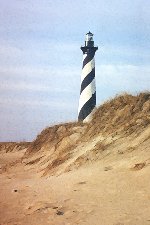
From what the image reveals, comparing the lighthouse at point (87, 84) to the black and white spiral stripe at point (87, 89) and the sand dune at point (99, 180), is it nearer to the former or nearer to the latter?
the black and white spiral stripe at point (87, 89)

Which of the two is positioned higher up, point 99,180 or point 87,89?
point 87,89

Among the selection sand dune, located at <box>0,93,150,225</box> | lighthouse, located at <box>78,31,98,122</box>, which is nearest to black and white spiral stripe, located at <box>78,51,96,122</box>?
lighthouse, located at <box>78,31,98,122</box>

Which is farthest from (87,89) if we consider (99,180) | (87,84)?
(99,180)

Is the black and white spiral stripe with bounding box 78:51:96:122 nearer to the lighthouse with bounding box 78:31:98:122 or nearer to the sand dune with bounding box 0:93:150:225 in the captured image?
the lighthouse with bounding box 78:31:98:122

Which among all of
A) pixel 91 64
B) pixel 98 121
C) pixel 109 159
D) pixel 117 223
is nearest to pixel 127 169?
pixel 109 159

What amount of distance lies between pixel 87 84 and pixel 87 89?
1.35 ft

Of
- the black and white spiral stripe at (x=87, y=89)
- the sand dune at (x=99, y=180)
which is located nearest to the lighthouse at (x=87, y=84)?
the black and white spiral stripe at (x=87, y=89)

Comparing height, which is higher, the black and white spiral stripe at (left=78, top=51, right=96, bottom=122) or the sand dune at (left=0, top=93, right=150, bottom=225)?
the black and white spiral stripe at (left=78, top=51, right=96, bottom=122)

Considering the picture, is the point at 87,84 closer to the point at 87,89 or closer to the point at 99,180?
the point at 87,89

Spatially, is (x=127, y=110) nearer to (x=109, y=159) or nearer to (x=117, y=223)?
(x=109, y=159)

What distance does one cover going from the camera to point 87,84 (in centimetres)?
2761

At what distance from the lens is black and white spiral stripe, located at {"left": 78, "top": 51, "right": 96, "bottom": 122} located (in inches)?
1068

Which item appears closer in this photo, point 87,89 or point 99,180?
point 99,180

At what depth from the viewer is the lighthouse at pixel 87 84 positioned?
1068 inches
